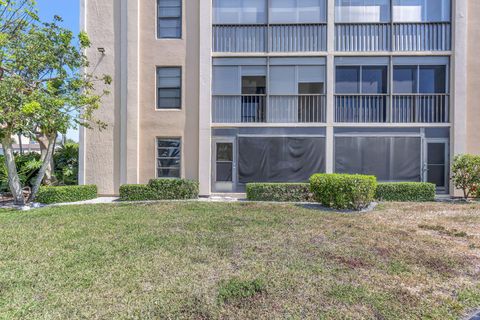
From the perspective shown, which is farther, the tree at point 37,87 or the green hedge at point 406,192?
the green hedge at point 406,192

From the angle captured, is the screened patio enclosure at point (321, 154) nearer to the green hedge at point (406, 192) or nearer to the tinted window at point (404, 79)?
the green hedge at point (406, 192)

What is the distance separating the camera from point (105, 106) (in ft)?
44.3

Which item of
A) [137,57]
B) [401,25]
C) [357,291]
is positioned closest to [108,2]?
[137,57]

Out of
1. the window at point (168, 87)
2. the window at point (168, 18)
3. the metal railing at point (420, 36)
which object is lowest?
the window at point (168, 87)

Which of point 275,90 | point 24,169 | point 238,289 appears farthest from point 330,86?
point 24,169

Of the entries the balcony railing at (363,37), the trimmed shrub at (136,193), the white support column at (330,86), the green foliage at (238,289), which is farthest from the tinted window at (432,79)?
the green foliage at (238,289)

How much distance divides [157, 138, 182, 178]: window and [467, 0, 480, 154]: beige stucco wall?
42.1 ft

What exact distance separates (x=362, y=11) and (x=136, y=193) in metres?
12.7

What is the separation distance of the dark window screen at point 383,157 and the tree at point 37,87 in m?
10.8

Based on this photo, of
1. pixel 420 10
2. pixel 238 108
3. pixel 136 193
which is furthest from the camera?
pixel 238 108

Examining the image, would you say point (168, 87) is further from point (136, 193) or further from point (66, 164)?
point (66, 164)

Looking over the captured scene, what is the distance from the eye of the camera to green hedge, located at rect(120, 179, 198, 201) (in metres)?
12.1

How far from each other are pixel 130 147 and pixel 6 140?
439 cm

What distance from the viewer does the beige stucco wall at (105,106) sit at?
13492mm
